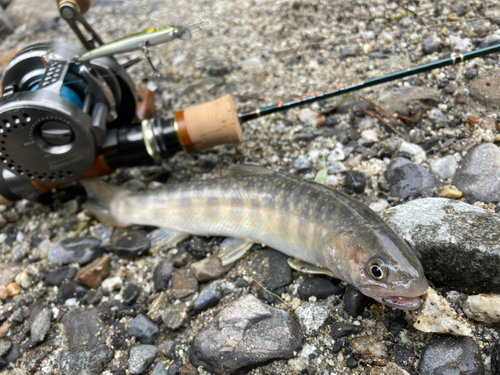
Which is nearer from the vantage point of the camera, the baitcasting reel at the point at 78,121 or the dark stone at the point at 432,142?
the baitcasting reel at the point at 78,121

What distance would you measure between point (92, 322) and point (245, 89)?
2.97 meters

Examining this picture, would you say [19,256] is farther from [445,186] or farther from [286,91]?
[445,186]

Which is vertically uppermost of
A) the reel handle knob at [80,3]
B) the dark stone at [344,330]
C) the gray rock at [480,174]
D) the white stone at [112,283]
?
the reel handle knob at [80,3]

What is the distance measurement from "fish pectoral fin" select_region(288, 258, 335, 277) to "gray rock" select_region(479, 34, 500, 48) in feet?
9.46

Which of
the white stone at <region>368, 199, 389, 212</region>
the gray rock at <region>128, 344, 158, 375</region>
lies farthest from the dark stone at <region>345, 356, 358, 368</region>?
the gray rock at <region>128, 344, 158, 375</region>

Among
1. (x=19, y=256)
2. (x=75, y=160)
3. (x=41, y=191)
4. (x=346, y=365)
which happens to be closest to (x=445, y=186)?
(x=346, y=365)

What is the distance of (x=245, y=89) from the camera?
454cm

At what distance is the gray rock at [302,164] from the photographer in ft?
11.6

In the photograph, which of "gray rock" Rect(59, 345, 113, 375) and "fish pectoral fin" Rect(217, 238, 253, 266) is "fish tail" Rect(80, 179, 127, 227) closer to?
→ "fish pectoral fin" Rect(217, 238, 253, 266)

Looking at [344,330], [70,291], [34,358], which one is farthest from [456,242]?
[34,358]

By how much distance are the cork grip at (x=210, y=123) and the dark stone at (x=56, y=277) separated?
5.12ft

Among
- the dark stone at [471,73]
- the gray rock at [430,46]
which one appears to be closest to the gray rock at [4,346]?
the dark stone at [471,73]

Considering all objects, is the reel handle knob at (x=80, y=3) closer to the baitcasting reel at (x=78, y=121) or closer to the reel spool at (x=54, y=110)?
the baitcasting reel at (x=78, y=121)

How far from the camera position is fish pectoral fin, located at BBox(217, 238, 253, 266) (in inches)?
121
